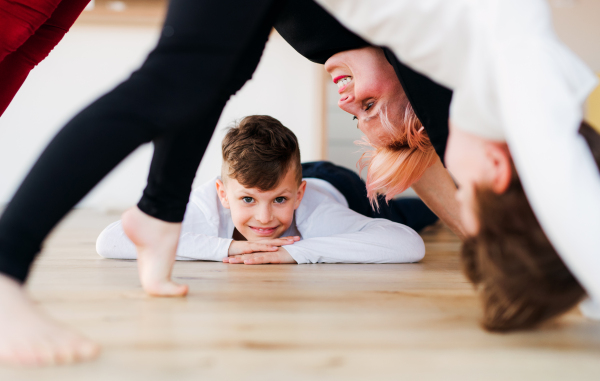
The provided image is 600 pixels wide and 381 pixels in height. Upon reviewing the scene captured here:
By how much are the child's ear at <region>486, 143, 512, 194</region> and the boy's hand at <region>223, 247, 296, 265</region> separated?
2.14 ft

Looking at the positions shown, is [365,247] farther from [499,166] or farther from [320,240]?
[499,166]

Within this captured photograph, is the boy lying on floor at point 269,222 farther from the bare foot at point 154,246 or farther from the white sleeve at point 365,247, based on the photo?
the bare foot at point 154,246

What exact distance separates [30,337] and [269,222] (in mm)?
809

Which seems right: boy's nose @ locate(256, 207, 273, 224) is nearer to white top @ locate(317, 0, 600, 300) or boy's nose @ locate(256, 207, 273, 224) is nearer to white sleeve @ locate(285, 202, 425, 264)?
white sleeve @ locate(285, 202, 425, 264)

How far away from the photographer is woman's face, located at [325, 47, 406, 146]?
1064 mm

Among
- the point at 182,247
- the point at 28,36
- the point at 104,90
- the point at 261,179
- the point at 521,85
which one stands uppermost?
the point at 521,85

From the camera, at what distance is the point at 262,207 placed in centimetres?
127

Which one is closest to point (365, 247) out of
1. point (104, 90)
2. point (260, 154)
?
point (260, 154)

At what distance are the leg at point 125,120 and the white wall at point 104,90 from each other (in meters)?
2.42

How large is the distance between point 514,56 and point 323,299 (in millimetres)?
471

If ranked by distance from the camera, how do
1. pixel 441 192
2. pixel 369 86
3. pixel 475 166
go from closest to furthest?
pixel 475 166, pixel 369 86, pixel 441 192

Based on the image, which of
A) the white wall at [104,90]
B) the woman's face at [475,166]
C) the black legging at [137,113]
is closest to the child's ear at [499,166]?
the woman's face at [475,166]

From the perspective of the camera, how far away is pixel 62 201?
56 cm

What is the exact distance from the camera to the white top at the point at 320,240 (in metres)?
1.18
